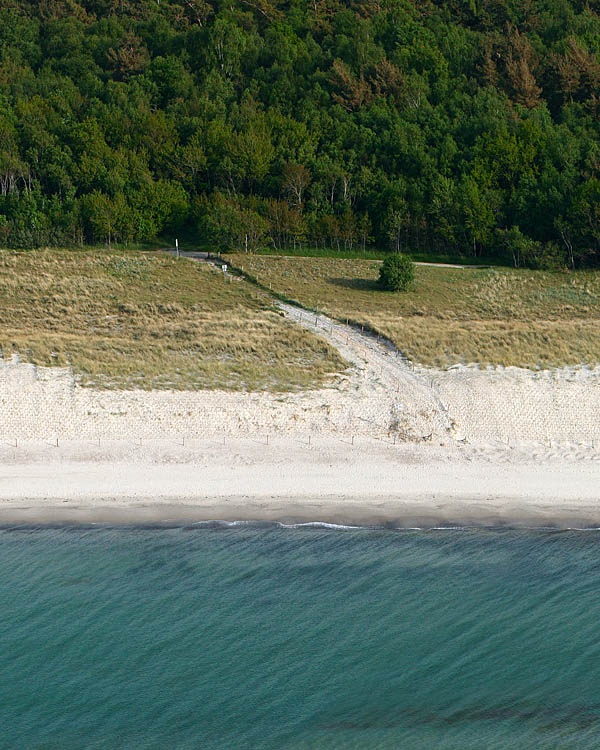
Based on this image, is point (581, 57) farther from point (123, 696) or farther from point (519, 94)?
point (123, 696)

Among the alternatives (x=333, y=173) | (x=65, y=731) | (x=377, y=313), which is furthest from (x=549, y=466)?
(x=333, y=173)

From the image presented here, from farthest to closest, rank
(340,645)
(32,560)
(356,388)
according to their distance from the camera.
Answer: (356,388), (32,560), (340,645)

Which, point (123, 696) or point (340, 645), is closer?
point (123, 696)

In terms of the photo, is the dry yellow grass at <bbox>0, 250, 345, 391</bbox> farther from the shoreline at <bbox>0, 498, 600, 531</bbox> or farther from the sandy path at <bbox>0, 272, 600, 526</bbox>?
the shoreline at <bbox>0, 498, 600, 531</bbox>

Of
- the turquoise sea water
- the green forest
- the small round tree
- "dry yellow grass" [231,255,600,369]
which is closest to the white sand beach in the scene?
the turquoise sea water

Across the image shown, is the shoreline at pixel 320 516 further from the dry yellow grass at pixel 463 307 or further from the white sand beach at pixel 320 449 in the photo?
the dry yellow grass at pixel 463 307

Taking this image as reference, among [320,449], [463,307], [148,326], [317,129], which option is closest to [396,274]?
[463,307]

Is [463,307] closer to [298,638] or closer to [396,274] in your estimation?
[396,274]

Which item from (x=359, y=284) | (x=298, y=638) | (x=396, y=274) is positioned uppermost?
(x=396, y=274)
